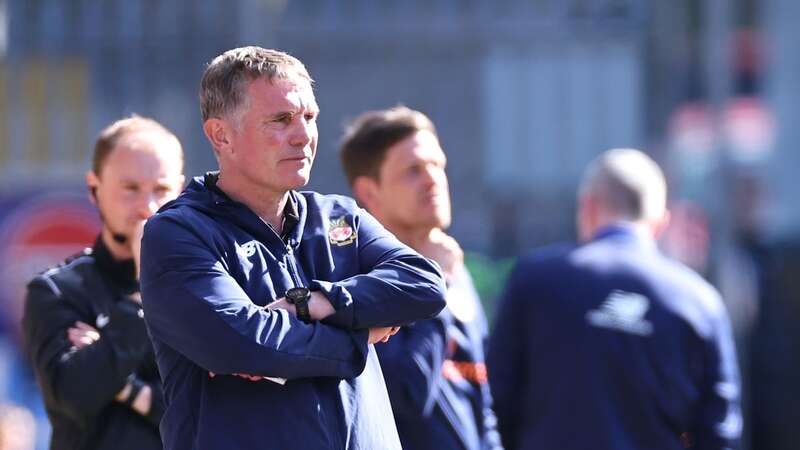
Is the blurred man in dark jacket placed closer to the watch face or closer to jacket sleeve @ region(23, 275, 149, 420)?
→ the watch face

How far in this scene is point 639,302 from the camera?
4.80 meters

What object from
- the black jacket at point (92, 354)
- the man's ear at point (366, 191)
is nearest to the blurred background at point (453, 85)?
the man's ear at point (366, 191)

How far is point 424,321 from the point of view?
163 inches

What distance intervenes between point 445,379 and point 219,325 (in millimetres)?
1536

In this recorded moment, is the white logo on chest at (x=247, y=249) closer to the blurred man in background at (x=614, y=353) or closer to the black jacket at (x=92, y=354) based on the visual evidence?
the black jacket at (x=92, y=354)

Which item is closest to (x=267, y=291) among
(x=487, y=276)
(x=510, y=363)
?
(x=510, y=363)

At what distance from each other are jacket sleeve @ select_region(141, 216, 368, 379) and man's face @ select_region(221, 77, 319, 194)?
215mm

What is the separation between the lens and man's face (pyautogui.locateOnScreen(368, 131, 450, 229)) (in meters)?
4.49

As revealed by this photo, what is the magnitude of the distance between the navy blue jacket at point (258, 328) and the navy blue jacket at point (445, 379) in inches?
33.9

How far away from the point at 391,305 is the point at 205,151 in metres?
11.3

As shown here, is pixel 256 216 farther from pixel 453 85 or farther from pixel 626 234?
pixel 453 85

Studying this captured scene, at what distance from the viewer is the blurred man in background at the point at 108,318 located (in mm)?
3760

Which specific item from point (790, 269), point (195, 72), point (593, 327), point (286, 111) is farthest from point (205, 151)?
point (286, 111)

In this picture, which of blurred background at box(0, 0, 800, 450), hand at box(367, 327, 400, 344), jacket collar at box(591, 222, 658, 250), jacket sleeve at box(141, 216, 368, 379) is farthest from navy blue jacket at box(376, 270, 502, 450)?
blurred background at box(0, 0, 800, 450)
